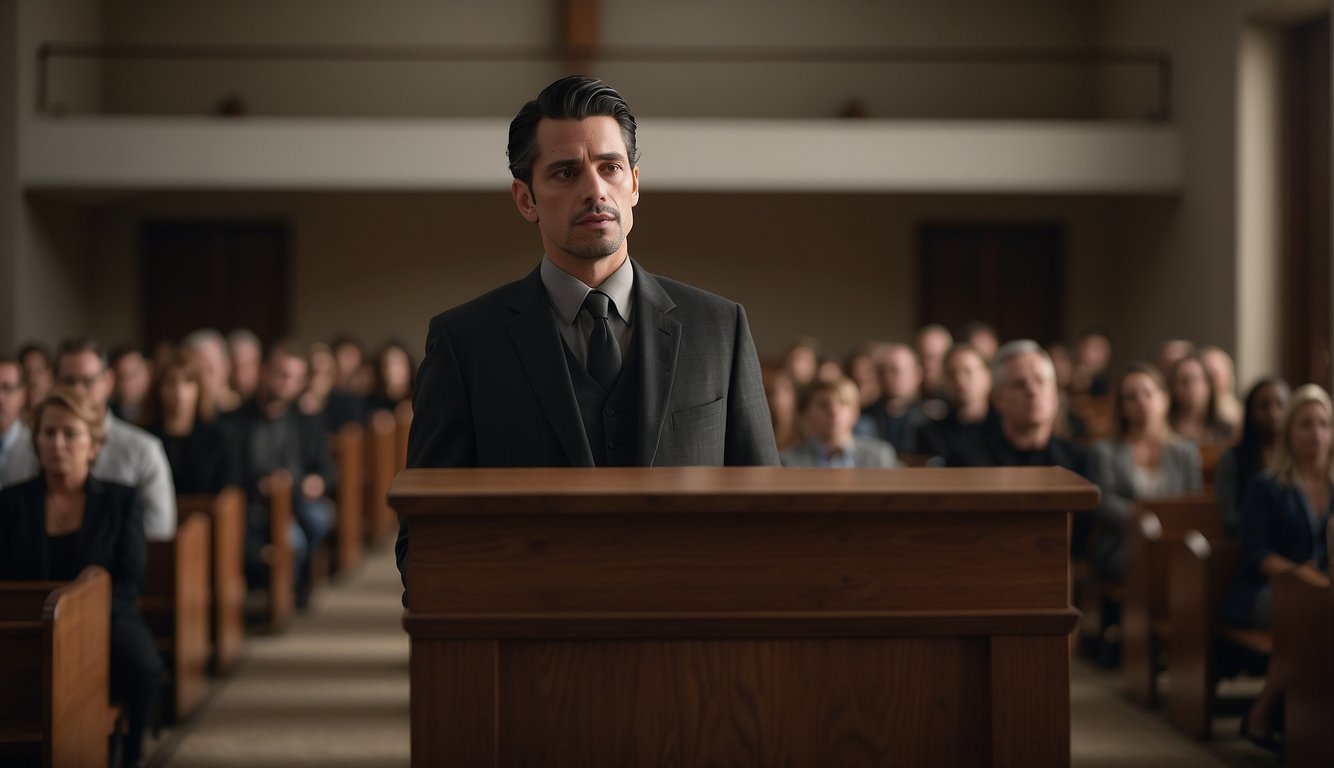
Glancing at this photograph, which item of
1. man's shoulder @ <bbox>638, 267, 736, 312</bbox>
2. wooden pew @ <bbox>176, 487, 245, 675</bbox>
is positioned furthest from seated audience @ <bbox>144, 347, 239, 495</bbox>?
man's shoulder @ <bbox>638, 267, 736, 312</bbox>

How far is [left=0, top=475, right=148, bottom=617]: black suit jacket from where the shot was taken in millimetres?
4406

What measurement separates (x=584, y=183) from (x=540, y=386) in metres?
0.25

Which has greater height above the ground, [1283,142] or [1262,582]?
[1283,142]

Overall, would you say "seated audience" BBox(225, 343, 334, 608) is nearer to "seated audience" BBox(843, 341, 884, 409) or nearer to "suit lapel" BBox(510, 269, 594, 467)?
"seated audience" BBox(843, 341, 884, 409)

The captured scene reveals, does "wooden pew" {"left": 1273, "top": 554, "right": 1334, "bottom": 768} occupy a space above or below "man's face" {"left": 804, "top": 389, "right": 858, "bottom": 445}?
A: below

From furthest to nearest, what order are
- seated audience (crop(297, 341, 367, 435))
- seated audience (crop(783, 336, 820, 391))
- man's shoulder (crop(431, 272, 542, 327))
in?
seated audience (crop(297, 341, 367, 435)) < seated audience (crop(783, 336, 820, 391)) < man's shoulder (crop(431, 272, 542, 327))

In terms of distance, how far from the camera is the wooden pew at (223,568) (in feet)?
19.1

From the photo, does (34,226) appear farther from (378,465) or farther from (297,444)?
(297,444)

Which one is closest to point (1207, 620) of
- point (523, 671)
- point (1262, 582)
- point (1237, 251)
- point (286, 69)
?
point (1262, 582)

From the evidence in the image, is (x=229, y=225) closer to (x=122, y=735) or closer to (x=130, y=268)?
(x=130, y=268)

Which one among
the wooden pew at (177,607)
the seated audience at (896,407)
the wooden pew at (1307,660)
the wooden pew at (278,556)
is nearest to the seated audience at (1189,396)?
the seated audience at (896,407)

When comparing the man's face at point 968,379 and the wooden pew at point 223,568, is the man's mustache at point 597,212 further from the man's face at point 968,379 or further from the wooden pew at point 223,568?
the man's face at point 968,379

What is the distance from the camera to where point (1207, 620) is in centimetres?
482

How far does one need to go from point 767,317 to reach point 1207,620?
953 centimetres
